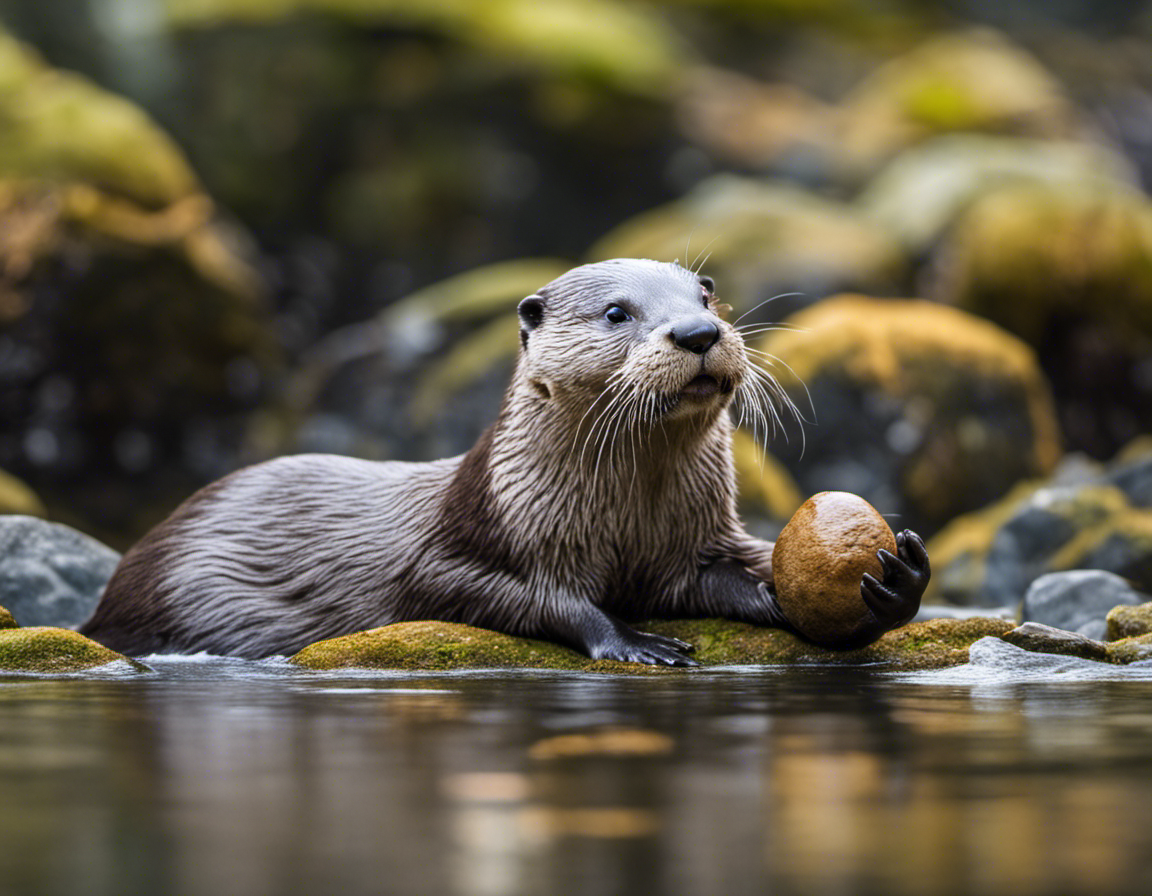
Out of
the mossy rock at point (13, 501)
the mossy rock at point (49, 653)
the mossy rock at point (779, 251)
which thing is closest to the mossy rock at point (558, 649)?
the mossy rock at point (49, 653)

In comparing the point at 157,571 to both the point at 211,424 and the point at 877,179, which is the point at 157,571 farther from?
the point at 877,179

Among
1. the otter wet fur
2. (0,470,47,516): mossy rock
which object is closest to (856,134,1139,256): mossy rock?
the otter wet fur

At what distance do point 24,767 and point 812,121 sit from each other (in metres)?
14.1

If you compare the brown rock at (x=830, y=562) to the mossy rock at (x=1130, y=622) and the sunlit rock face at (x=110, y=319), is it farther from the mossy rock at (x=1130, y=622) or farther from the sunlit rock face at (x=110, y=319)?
the sunlit rock face at (x=110, y=319)

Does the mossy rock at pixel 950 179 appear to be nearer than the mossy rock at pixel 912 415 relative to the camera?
No

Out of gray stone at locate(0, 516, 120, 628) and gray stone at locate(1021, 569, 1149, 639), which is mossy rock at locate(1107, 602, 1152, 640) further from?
gray stone at locate(0, 516, 120, 628)

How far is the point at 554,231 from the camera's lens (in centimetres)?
1396

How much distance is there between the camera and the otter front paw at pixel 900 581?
13.6 feet

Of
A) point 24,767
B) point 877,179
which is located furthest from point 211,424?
point 24,767

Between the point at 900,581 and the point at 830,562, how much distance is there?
8.8 inches

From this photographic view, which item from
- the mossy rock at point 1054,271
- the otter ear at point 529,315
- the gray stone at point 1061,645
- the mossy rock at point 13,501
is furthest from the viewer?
the mossy rock at point 1054,271

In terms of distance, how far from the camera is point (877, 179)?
13539 millimetres

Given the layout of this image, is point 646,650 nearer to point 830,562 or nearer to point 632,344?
point 830,562

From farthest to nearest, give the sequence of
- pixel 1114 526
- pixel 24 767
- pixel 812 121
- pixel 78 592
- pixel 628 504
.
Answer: pixel 812 121, pixel 1114 526, pixel 78 592, pixel 628 504, pixel 24 767
